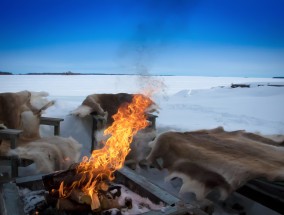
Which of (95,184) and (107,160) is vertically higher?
(107,160)

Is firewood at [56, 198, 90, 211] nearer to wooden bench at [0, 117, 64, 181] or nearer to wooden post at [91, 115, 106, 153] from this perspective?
wooden bench at [0, 117, 64, 181]

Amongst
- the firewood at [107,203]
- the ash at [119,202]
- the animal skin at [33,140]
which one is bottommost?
the ash at [119,202]

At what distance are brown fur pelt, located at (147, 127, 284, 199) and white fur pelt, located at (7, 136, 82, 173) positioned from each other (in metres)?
1.19

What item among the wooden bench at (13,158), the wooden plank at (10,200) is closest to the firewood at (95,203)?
the wooden plank at (10,200)

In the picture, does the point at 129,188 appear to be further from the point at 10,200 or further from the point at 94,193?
the point at 10,200

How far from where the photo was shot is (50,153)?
3.68m

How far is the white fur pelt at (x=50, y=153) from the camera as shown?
11.4 ft

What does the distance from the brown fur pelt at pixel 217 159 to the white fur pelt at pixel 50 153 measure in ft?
3.89

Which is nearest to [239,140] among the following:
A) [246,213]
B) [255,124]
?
[246,213]

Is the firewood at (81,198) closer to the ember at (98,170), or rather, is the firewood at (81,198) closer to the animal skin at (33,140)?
the ember at (98,170)

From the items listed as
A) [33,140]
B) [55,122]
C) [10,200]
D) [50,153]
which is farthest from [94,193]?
[55,122]

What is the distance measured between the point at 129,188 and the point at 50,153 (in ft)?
4.15

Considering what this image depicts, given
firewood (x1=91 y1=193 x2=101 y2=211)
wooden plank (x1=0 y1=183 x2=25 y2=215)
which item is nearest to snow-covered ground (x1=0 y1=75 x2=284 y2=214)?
firewood (x1=91 y1=193 x2=101 y2=211)

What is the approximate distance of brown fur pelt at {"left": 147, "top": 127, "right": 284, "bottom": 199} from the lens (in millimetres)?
2814
